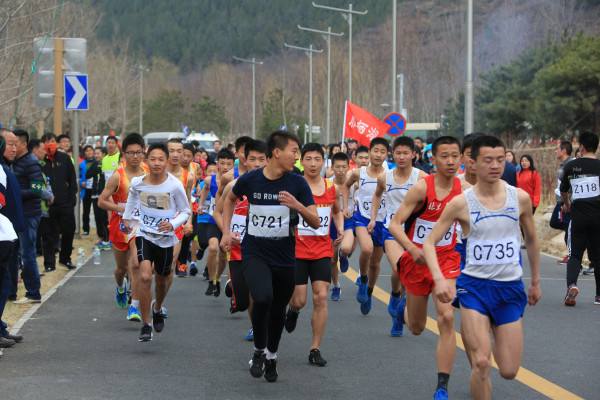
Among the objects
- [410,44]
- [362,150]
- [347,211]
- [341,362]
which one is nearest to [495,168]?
[341,362]

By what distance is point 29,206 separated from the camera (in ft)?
45.9

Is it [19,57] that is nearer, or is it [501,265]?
[501,265]

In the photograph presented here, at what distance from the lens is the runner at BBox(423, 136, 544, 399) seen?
23.4ft

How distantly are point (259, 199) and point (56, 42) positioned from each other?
47.8 ft

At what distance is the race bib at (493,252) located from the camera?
7262 mm

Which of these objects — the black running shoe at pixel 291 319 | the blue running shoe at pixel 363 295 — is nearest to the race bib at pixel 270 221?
the black running shoe at pixel 291 319

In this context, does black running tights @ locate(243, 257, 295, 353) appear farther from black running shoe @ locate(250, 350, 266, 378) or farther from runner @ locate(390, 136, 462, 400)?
runner @ locate(390, 136, 462, 400)

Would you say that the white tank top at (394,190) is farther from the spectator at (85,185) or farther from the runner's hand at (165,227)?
the spectator at (85,185)

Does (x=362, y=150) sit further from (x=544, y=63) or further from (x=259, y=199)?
(x=544, y=63)

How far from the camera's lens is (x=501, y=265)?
7.27 m

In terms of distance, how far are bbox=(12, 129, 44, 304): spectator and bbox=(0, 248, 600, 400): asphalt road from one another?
33 cm

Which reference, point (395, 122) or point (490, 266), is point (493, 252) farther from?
point (395, 122)

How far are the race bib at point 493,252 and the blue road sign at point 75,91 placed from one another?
15.3 metres

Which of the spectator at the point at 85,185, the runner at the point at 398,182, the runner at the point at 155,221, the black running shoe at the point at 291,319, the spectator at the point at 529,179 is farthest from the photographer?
the spectator at the point at 85,185
